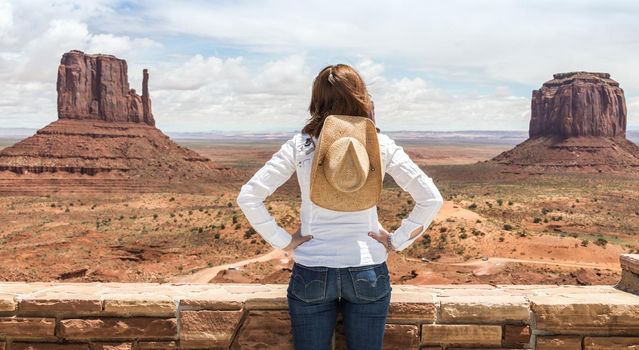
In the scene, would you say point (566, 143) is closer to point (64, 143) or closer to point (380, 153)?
point (64, 143)

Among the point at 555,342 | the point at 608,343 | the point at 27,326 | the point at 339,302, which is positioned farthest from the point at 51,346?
the point at 608,343

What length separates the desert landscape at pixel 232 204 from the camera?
23016 mm

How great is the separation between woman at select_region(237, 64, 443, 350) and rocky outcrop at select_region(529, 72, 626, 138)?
327 feet

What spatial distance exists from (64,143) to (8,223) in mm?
33605

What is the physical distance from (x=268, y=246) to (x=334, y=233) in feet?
83.9

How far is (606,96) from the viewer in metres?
95.4

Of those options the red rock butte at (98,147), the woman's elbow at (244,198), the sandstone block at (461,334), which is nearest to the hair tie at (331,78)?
the woman's elbow at (244,198)

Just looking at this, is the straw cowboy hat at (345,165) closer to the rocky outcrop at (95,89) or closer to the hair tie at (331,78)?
the hair tie at (331,78)

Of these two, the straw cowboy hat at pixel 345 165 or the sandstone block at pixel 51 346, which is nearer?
the straw cowboy hat at pixel 345 165

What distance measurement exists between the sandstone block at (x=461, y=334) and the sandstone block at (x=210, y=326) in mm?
1229

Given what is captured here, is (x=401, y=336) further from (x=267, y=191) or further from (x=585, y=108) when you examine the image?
(x=585, y=108)

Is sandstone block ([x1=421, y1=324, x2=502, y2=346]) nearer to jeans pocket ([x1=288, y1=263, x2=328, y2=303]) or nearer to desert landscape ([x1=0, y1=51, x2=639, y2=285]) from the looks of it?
jeans pocket ([x1=288, y1=263, x2=328, y2=303])

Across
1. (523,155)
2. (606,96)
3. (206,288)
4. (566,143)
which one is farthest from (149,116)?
(206,288)

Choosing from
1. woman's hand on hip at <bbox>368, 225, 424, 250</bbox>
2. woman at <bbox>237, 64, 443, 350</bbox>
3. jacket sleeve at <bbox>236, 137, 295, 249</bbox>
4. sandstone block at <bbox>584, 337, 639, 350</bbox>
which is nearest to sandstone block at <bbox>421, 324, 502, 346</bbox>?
sandstone block at <bbox>584, 337, 639, 350</bbox>
